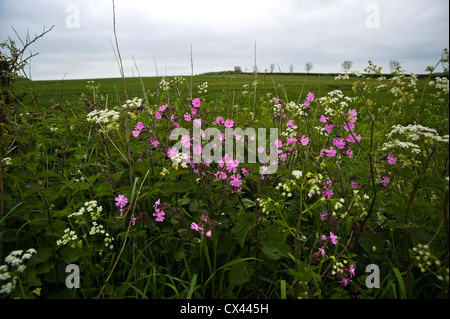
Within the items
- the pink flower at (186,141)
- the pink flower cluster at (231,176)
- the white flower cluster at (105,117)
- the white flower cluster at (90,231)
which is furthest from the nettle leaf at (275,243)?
the white flower cluster at (105,117)

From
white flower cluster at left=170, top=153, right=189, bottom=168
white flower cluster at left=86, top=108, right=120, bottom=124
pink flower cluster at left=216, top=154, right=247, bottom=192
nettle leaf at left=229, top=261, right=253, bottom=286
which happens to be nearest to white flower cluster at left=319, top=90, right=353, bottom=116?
pink flower cluster at left=216, top=154, right=247, bottom=192

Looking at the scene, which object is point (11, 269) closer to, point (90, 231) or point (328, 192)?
point (90, 231)

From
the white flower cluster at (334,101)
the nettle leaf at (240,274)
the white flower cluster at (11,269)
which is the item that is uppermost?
the white flower cluster at (334,101)

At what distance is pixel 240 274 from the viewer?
1621mm

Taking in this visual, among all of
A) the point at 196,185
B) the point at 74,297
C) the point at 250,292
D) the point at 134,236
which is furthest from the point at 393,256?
the point at 74,297

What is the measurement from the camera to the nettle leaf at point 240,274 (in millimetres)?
1585

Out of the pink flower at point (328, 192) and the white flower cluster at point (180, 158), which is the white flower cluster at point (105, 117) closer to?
the white flower cluster at point (180, 158)

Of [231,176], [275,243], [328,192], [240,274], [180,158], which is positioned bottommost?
[240,274]

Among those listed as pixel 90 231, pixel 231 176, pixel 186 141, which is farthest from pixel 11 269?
pixel 231 176

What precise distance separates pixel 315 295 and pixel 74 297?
55.4 inches
